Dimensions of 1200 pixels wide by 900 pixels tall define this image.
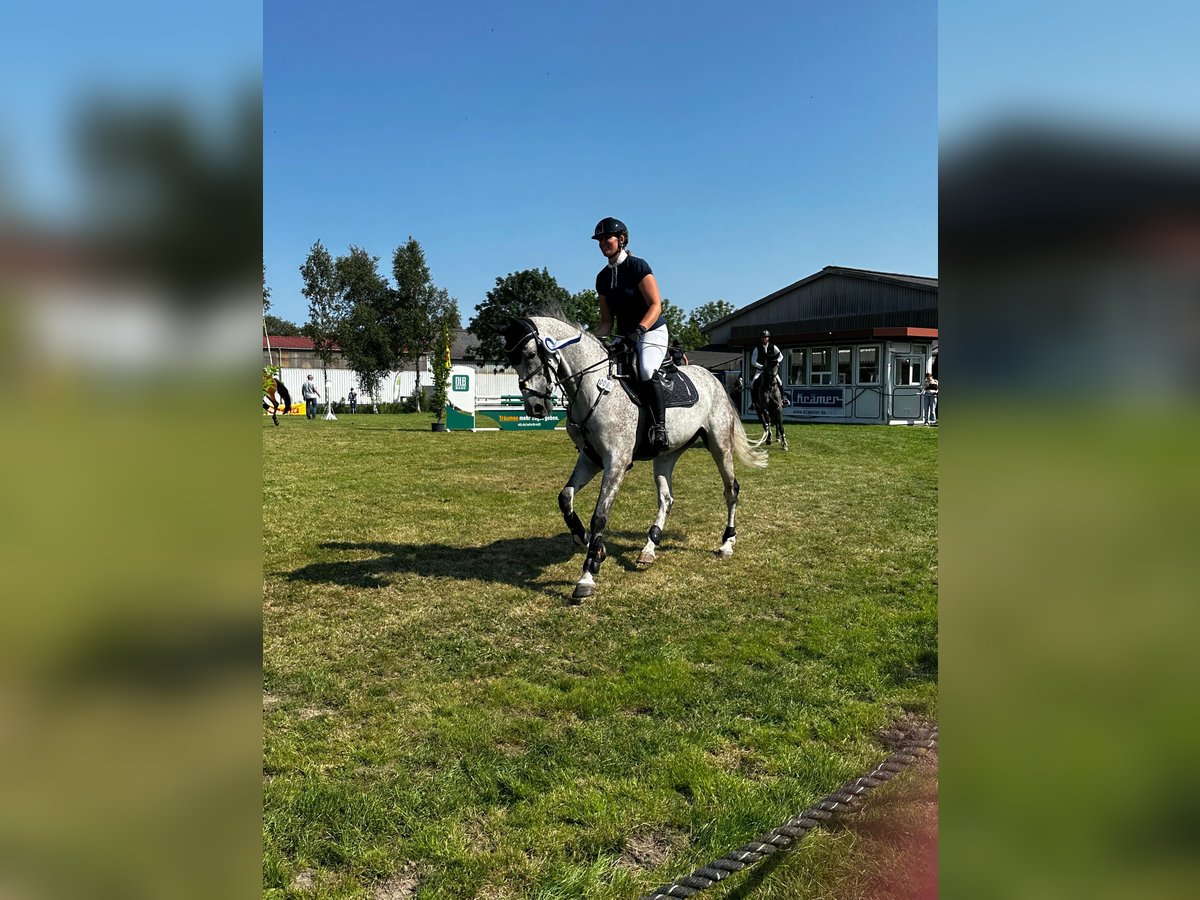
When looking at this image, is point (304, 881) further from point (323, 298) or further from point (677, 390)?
point (323, 298)

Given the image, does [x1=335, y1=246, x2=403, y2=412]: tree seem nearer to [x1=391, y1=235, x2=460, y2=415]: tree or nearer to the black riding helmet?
[x1=391, y1=235, x2=460, y2=415]: tree

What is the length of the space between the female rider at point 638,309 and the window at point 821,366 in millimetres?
24165

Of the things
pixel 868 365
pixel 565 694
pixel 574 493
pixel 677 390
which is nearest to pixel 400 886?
pixel 565 694

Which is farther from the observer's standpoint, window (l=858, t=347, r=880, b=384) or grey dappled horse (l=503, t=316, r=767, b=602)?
window (l=858, t=347, r=880, b=384)

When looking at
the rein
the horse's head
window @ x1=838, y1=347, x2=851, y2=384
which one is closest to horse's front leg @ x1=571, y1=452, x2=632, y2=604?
the rein

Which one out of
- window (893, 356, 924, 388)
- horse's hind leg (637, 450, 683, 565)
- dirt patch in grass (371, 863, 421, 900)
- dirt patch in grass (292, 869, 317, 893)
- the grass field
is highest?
window (893, 356, 924, 388)

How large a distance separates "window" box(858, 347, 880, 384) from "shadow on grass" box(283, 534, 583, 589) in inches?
881

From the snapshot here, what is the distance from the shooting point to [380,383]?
164 ft

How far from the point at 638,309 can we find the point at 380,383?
4719 cm

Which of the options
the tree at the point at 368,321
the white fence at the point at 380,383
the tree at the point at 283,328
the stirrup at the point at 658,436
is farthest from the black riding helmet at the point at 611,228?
the tree at the point at 283,328

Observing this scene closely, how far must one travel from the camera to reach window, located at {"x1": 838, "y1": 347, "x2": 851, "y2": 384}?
90.7 ft

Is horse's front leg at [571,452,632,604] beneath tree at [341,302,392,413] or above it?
beneath
